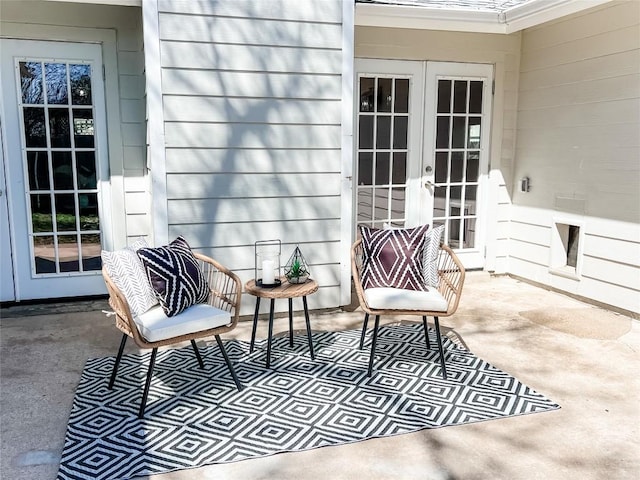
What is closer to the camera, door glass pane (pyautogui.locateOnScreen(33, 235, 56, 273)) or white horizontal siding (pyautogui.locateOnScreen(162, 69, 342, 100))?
white horizontal siding (pyautogui.locateOnScreen(162, 69, 342, 100))

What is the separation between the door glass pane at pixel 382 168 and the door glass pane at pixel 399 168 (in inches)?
2.3

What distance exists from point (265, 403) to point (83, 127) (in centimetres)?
279

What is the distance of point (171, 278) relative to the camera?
8.88 ft

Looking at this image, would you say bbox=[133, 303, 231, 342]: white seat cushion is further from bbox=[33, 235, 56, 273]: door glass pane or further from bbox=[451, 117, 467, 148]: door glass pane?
bbox=[451, 117, 467, 148]: door glass pane

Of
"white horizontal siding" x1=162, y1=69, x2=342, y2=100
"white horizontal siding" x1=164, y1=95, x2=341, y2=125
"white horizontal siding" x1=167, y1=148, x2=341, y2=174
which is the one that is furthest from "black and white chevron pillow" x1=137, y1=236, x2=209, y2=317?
"white horizontal siding" x1=162, y1=69, x2=342, y2=100

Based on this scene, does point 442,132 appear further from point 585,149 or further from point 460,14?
point 585,149

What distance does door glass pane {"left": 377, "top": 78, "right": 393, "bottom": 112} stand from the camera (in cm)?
470

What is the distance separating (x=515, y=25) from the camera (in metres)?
4.29

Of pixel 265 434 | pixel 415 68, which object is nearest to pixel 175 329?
pixel 265 434

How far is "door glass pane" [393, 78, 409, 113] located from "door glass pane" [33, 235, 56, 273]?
311 centimetres

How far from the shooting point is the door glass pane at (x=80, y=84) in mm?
4090

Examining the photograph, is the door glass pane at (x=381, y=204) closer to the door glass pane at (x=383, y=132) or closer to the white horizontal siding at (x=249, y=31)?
the door glass pane at (x=383, y=132)

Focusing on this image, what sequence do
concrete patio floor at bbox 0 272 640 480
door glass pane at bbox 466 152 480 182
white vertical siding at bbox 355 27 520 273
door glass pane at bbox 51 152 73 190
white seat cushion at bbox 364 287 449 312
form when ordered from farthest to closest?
door glass pane at bbox 466 152 480 182, white vertical siding at bbox 355 27 520 273, door glass pane at bbox 51 152 73 190, white seat cushion at bbox 364 287 449 312, concrete patio floor at bbox 0 272 640 480

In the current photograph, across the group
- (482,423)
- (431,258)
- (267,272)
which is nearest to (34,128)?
(267,272)
